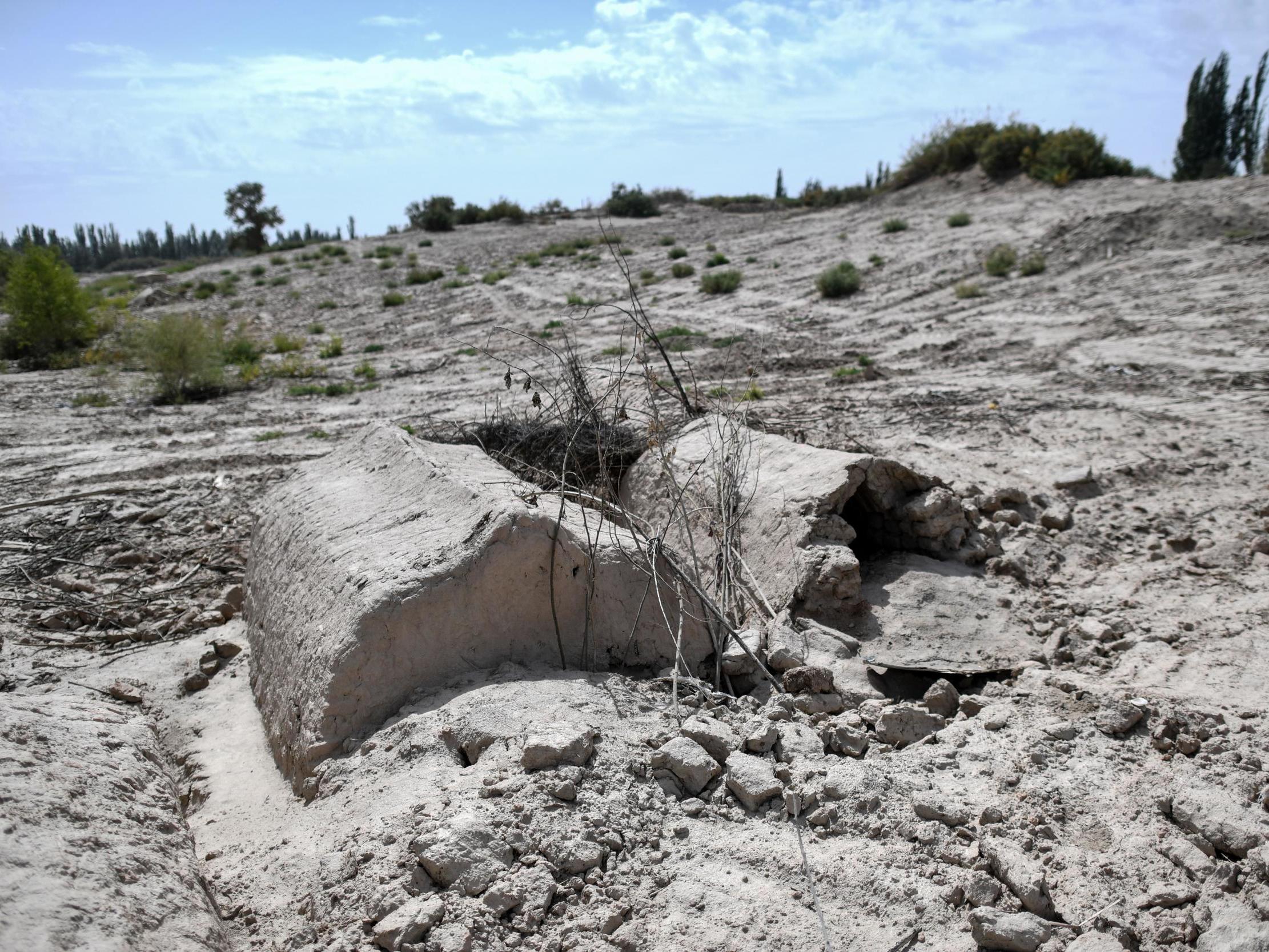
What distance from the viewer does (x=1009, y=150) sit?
1922 centimetres

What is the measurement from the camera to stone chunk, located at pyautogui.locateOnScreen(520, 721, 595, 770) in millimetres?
2570

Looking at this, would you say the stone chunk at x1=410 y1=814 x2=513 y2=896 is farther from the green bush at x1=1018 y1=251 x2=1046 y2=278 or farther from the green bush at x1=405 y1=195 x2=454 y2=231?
the green bush at x1=405 y1=195 x2=454 y2=231

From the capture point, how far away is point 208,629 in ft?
15.1

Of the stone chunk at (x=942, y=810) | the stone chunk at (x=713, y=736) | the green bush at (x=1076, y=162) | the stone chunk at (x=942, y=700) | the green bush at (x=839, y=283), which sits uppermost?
the green bush at (x=1076, y=162)

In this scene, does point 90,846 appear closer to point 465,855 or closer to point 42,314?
point 465,855

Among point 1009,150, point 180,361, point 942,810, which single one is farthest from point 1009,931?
point 1009,150

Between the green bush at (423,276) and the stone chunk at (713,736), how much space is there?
16.5m

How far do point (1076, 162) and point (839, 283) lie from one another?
768 cm

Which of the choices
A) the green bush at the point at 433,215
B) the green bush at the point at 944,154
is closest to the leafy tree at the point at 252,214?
the green bush at the point at 433,215

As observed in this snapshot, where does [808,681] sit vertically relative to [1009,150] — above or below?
below

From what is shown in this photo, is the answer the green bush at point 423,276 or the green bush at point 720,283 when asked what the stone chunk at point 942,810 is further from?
the green bush at point 423,276

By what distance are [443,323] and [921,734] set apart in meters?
12.0

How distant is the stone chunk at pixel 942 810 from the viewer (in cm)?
256

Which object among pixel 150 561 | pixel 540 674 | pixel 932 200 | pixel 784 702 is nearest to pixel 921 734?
pixel 784 702
